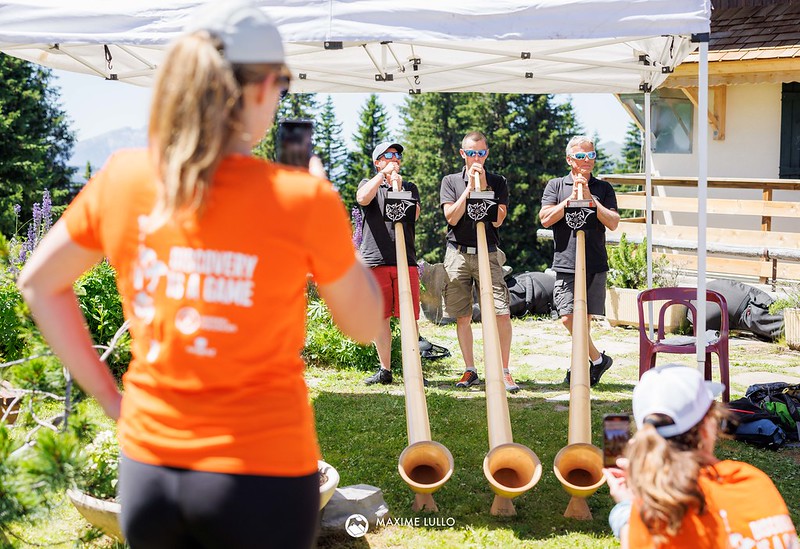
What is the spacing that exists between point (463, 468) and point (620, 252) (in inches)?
206

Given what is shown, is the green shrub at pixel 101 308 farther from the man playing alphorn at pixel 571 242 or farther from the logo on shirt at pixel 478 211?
the man playing alphorn at pixel 571 242

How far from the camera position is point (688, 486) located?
174 cm

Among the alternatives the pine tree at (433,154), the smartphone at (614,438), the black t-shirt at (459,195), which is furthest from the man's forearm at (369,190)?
the pine tree at (433,154)

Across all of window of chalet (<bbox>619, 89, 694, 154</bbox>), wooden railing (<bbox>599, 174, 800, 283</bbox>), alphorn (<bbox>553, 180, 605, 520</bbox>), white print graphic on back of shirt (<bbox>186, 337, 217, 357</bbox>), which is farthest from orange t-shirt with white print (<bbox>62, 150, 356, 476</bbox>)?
window of chalet (<bbox>619, 89, 694, 154</bbox>)

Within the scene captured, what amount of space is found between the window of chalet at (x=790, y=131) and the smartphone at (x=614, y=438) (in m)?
10.3

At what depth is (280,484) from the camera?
146 cm

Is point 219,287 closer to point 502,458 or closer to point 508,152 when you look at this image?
point 502,458

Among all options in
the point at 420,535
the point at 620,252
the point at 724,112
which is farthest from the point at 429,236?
the point at 420,535

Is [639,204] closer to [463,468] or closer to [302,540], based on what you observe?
[463,468]

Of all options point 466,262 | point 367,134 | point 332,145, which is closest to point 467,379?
point 466,262

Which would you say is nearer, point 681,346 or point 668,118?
point 681,346

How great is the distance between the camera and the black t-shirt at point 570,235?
5863mm

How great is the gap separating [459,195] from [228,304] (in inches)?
183

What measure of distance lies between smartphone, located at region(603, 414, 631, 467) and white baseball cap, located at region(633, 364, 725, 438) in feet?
0.59
